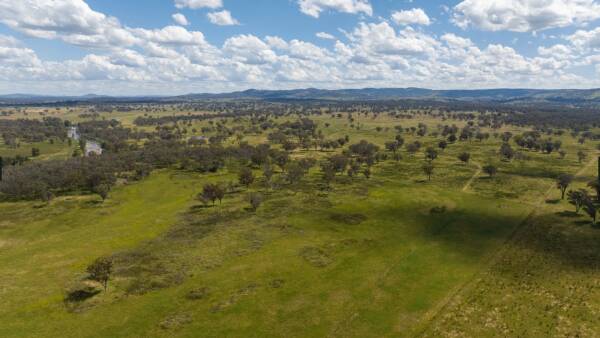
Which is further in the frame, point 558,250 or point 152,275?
point 558,250

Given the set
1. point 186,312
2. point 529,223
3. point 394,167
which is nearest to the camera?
point 186,312

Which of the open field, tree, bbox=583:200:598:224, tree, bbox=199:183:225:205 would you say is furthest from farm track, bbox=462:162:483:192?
tree, bbox=199:183:225:205

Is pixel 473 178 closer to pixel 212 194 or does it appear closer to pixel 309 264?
pixel 309 264

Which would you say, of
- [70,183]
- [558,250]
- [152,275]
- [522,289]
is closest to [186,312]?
[152,275]

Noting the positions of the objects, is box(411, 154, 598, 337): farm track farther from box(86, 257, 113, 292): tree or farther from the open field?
box(86, 257, 113, 292): tree

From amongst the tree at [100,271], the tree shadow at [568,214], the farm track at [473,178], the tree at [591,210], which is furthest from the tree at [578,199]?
the tree at [100,271]

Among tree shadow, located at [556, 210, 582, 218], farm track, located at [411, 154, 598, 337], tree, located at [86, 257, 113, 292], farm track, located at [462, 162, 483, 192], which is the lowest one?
farm track, located at [411, 154, 598, 337]

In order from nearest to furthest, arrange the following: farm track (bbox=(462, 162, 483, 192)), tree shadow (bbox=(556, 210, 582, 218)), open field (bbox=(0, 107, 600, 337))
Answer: open field (bbox=(0, 107, 600, 337)) → tree shadow (bbox=(556, 210, 582, 218)) → farm track (bbox=(462, 162, 483, 192))

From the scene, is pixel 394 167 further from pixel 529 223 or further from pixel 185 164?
pixel 185 164

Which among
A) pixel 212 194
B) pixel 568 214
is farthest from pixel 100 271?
pixel 568 214
